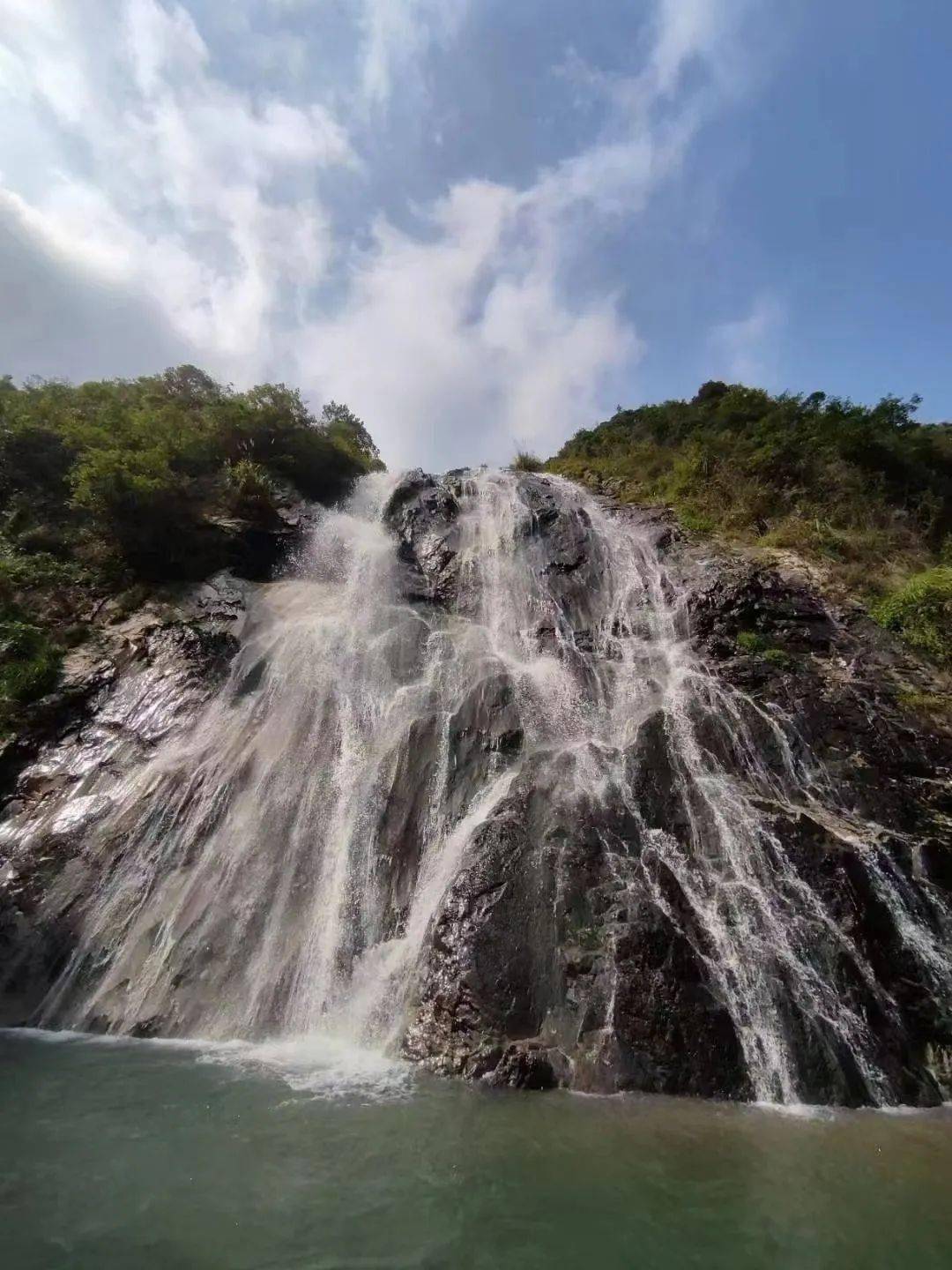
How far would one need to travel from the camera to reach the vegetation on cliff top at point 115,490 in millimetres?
16312

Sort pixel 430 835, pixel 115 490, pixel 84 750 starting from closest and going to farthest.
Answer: pixel 430 835
pixel 84 750
pixel 115 490

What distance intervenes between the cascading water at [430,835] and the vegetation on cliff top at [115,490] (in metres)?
4.51

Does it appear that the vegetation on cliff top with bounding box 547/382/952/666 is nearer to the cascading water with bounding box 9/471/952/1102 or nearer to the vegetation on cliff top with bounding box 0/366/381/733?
the cascading water with bounding box 9/471/952/1102

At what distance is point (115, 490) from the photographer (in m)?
17.5

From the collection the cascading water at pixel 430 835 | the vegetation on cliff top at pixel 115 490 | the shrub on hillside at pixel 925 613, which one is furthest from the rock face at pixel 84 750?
the shrub on hillside at pixel 925 613

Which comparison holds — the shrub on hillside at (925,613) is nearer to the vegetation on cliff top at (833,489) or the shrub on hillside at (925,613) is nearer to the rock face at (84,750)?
the vegetation on cliff top at (833,489)

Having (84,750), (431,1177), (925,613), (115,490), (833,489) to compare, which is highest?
(833,489)

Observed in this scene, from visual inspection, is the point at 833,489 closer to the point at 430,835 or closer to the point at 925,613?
the point at 925,613

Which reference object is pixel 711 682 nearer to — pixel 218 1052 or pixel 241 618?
pixel 218 1052

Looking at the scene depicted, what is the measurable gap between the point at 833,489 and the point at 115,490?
20.4m

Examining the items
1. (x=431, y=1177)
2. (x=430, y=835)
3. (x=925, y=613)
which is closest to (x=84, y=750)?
(x=430, y=835)

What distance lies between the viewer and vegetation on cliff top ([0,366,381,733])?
16312mm

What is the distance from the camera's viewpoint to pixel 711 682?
12.5 meters

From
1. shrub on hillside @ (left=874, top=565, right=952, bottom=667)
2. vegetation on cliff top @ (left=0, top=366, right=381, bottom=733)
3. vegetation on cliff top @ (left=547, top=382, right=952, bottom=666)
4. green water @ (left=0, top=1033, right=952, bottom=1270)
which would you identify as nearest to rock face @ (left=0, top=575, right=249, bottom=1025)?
vegetation on cliff top @ (left=0, top=366, right=381, bottom=733)
